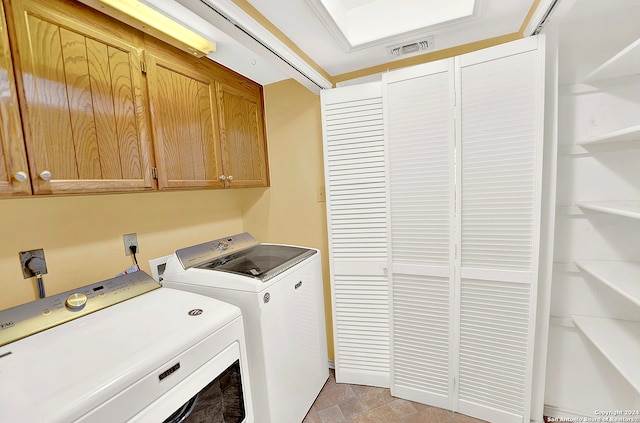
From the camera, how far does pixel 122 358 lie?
827 millimetres

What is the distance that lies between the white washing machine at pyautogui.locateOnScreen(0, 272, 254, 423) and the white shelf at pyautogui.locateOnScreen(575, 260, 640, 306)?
5.57 feet

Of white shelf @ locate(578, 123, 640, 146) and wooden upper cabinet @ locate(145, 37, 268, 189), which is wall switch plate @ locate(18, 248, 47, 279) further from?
white shelf @ locate(578, 123, 640, 146)

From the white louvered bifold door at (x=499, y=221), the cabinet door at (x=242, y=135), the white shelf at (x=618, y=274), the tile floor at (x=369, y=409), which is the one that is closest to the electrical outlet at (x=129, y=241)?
the cabinet door at (x=242, y=135)

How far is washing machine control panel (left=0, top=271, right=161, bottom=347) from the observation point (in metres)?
1.00

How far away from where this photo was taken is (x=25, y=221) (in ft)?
3.84

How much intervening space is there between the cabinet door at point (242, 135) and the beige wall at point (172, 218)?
0.10 m

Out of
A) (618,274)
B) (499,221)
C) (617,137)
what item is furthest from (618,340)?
(617,137)

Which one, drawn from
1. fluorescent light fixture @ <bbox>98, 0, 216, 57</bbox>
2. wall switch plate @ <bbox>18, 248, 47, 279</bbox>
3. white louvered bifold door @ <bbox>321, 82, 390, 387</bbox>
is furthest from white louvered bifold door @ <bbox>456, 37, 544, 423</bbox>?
wall switch plate @ <bbox>18, 248, 47, 279</bbox>

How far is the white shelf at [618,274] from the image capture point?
116 centimetres

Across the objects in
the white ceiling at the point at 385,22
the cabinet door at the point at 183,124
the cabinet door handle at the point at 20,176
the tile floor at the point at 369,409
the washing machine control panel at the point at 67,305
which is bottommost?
the tile floor at the point at 369,409

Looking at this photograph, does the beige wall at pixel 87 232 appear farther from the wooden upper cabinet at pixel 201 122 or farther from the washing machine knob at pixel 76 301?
the wooden upper cabinet at pixel 201 122

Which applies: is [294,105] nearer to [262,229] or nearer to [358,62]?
[358,62]

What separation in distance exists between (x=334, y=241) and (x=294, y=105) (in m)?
1.12

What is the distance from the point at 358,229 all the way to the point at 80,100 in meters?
1.60
